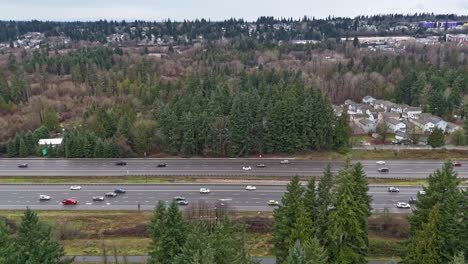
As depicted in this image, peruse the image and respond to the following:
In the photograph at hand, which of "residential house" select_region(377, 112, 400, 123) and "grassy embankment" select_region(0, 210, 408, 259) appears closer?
"grassy embankment" select_region(0, 210, 408, 259)

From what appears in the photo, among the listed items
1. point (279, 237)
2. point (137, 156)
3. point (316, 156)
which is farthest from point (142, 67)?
point (279, 237)

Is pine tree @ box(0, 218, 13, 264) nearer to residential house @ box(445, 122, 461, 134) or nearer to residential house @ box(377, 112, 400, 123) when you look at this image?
residential house @ box(377, 112, 400, 123)

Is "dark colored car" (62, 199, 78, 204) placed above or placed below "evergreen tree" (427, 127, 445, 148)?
below

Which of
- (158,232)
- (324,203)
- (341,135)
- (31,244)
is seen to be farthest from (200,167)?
(31,244)

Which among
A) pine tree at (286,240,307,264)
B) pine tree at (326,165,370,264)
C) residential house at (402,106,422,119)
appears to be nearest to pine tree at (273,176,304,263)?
pine tree at (326,165,370,264)

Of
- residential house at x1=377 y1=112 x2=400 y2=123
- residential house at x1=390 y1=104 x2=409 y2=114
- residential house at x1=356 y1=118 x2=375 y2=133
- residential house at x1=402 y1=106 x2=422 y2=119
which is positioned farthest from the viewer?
residential house at x1=390 y1=104 x2=409 y2=114
